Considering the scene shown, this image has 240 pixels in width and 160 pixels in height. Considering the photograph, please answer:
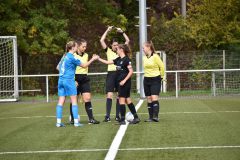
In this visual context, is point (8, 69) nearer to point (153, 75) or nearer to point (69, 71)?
point (153, 75)

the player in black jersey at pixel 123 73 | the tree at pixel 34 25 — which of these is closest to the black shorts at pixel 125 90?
the player in black jersey at pixel 123 73

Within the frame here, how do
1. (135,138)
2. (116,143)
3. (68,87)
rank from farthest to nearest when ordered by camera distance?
1. (68,87)
2. (135,138)
3. (116,143)

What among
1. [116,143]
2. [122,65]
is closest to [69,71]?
[122,65]

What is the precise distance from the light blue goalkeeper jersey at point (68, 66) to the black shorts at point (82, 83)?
1092mm

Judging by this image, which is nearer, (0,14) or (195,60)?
(195,60)

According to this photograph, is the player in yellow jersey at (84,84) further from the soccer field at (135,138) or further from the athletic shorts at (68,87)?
the athletic shorts at (68,87)

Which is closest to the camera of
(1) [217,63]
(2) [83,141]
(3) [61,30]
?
(2) [83,141]

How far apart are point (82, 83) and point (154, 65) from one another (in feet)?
5.66

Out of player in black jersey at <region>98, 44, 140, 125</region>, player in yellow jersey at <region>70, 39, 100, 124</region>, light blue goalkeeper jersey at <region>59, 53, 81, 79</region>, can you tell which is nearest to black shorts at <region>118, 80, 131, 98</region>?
player in black jersey at <region>98, 44, 140, 125</region>

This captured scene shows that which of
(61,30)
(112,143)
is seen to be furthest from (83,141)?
(61,30)

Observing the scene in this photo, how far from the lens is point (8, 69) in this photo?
34.6m

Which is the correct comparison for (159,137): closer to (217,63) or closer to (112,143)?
(112,143)

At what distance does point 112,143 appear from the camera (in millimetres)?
14117

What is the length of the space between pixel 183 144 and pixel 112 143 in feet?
4.22
